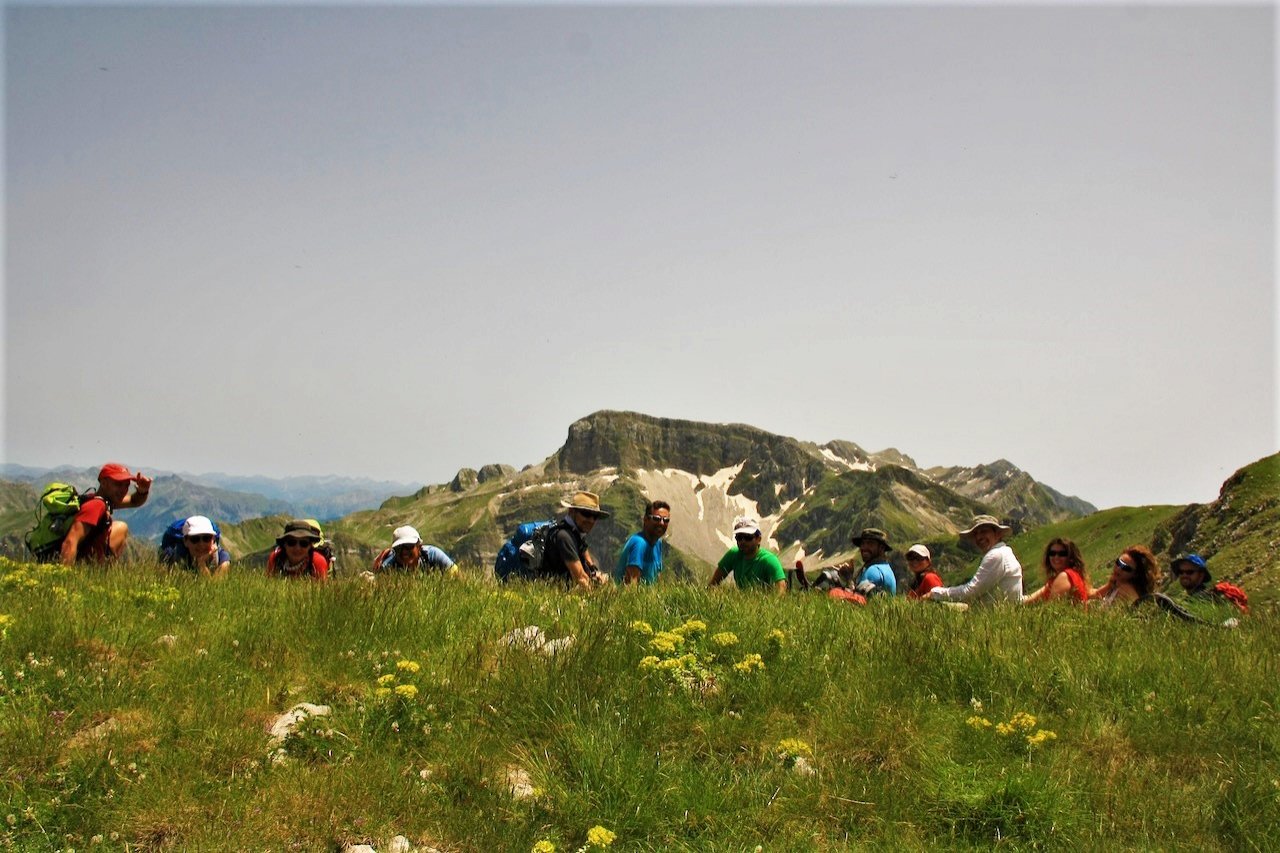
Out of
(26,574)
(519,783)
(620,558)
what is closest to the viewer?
(519,783)

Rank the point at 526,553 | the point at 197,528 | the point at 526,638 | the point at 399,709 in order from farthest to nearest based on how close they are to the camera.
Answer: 1. the point at 526,553
2. the point at 197,528
3. the point at 526,638
4. the point at 399,709

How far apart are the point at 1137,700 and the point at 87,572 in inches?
378

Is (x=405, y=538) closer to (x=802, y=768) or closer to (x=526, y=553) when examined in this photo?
(x=526, y=553)

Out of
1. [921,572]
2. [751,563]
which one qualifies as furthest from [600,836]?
[921,572]

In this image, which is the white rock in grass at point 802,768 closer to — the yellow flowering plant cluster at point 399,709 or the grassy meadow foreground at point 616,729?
the grassy meadow foreground at point 616,729

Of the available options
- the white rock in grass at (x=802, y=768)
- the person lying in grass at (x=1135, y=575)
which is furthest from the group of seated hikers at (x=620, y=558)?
the white rock in grass at (x=802, y=768)

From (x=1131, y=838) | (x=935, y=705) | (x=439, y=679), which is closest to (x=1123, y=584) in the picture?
(x=935, y=705)

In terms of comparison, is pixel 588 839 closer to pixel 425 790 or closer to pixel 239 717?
pixel 425 790

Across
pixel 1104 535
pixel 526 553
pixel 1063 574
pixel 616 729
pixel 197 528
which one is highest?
pixel 197 528

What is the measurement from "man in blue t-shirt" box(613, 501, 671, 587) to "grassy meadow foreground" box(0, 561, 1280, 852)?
14.9ft

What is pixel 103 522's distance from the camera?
36.3 ft

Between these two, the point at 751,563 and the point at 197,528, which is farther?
the point at 751,563

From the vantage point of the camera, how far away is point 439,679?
240 inches

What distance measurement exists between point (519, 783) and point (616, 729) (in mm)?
643
